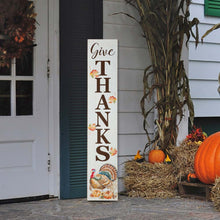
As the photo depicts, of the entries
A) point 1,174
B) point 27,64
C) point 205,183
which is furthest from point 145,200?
point 27,64

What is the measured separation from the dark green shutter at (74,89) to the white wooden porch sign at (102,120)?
0.26 m

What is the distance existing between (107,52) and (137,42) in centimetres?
70

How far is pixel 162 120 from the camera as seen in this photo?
5.04m

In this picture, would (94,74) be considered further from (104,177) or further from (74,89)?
(104,177)

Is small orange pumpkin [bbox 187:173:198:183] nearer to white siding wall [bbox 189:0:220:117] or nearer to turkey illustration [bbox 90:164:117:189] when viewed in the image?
turkey illustration [bbox 90:164:117:189]

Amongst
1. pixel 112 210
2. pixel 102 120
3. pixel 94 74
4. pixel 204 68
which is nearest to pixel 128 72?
pixel 94 74

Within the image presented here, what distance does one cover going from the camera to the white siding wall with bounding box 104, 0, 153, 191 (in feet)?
16.3

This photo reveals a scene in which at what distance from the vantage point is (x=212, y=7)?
5.91 metres

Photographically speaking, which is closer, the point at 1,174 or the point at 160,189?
the point at 1,174

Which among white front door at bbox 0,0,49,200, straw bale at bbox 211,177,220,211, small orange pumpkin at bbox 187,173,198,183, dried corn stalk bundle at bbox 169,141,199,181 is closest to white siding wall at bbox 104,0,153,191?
dried corn stalk bundle at bbox 169,141,199,181

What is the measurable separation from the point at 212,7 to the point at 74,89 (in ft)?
7.15

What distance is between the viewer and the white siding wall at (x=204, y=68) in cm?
579

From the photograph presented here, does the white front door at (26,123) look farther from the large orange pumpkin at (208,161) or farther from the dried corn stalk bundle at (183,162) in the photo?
the large orange pumpkin at (208,161)

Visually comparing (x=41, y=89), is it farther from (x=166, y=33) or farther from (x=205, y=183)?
(x=205, y=183)
